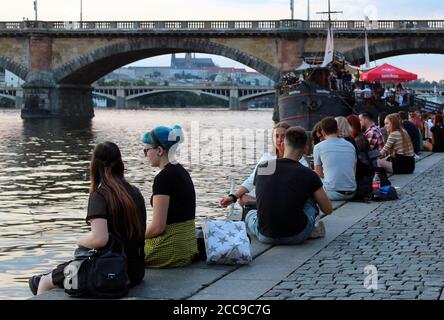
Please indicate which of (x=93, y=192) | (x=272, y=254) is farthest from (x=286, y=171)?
(x=93, y=192)

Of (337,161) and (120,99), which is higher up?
(120,99)

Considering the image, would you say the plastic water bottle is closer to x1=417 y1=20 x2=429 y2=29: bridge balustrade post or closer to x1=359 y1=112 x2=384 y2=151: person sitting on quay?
x1=359 y1=112 x2=384 y2=151: person sitting on quay

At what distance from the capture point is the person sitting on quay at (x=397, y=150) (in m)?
15.1

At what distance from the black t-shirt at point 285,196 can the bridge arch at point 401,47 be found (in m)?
50.3

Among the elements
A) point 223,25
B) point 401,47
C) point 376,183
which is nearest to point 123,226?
point 376,183

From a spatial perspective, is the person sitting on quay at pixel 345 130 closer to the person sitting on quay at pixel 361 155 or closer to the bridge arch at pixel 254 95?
the person sitting on quay at pixel 361 155

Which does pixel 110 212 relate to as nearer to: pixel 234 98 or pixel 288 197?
pixel 288 197

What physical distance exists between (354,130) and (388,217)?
2.25m

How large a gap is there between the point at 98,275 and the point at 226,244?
1.63 meters

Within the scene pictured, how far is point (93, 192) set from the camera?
643cm

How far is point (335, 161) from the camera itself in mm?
11398

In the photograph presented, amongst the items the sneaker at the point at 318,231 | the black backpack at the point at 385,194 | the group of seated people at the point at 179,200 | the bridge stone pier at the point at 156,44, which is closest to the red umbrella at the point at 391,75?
the bridge stone pier at the point at 156,44

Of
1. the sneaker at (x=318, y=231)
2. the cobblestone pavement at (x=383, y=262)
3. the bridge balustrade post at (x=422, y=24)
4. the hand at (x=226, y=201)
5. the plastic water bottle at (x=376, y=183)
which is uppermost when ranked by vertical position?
the bridge balustrade post at (x=422, y=24)
